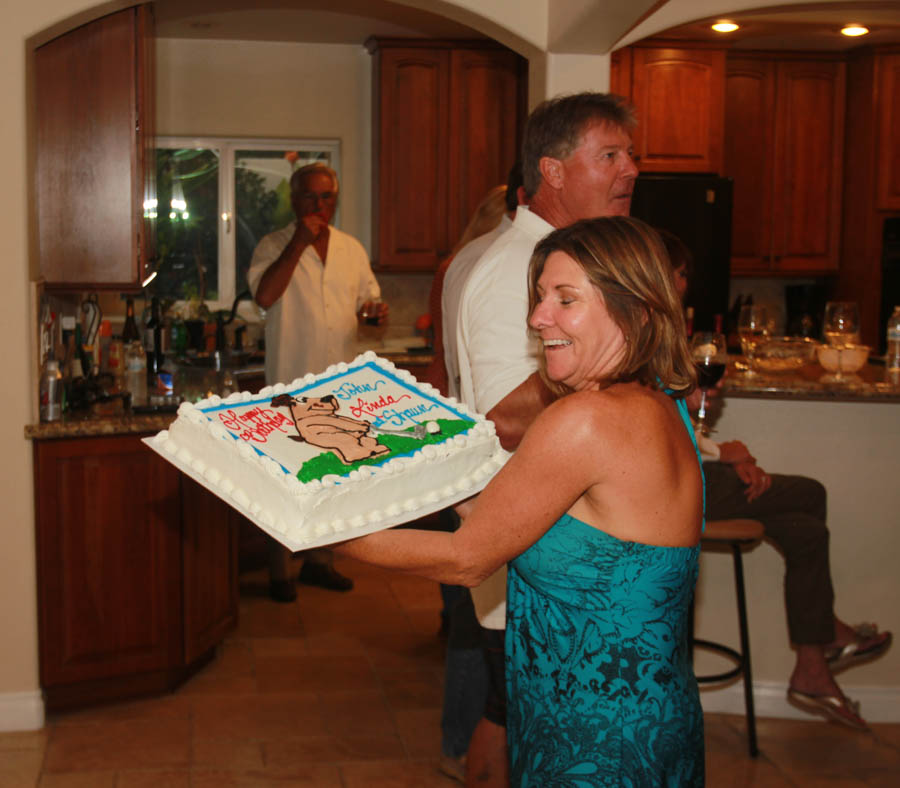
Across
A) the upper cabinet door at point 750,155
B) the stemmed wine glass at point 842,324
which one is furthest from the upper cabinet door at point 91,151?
the upper cabinet door at point 750,155

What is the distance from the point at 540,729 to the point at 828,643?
199 cm

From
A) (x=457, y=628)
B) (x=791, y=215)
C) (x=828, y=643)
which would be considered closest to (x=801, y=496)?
(x=828, y=643)

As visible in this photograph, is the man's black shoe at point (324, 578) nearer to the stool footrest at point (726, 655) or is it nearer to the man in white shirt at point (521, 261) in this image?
the stool footrest at point (726, 655)

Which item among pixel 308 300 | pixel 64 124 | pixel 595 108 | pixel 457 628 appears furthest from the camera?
pixel 308 300

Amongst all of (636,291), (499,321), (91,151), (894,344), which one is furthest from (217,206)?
(636,291)

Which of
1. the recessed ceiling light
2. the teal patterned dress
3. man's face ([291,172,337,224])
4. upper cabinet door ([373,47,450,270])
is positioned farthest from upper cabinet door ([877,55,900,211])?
the teal patterned dress

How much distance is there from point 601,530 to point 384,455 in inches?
11.9

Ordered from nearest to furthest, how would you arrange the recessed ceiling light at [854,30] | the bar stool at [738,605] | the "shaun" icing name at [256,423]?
the "shaun" icing name at [256,423] → the bar stool at [738,605] → the recessed ceiling light at [854,30]

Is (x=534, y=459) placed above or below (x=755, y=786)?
above

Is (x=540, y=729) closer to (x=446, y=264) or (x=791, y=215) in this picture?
(x=446, y=264)

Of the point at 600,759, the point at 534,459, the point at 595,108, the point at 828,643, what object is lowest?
the point at 828,643

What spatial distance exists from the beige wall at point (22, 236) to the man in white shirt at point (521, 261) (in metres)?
1.01

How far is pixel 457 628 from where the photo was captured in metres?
2.90

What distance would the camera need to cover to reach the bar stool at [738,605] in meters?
2.94
